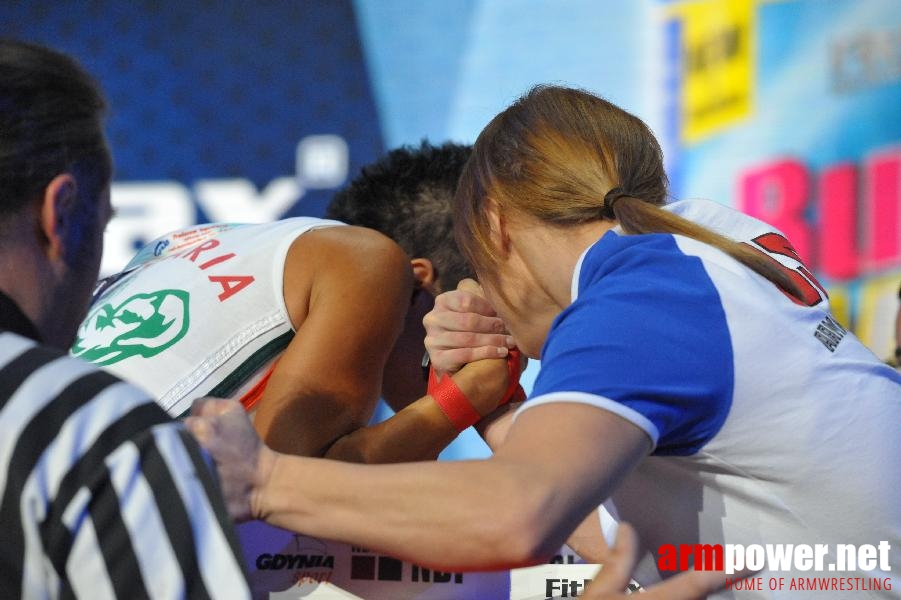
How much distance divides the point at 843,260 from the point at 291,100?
79.7 inches

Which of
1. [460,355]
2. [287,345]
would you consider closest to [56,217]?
[287,345]

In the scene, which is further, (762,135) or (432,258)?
(762,135)

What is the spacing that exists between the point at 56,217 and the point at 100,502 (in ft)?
1.04

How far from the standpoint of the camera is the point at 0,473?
0.76 meters

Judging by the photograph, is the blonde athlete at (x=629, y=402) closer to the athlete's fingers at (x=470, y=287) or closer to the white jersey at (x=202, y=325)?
the athlete's fingers at (x=470, y=287)

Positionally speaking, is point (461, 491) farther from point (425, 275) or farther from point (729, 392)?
point (425, 275)

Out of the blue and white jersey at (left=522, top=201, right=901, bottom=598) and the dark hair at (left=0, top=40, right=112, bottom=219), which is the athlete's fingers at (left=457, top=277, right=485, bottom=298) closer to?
the blue and white jersey at (left=522, top=201, right=901, bottom=598)

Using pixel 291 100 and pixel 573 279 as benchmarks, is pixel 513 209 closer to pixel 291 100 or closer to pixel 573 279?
pixel 573 279

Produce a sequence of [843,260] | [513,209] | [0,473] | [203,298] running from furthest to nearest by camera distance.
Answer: [843,260], [203,298], [513,209], [0,473]

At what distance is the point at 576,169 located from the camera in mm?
→ 1240

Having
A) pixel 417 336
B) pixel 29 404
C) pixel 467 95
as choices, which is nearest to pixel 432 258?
pixel 417 336

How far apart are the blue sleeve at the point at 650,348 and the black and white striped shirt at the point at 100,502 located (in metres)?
0.35

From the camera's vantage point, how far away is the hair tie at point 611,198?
1215 millimetres

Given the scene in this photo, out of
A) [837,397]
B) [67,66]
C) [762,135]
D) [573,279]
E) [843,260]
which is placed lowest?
[843,260]
